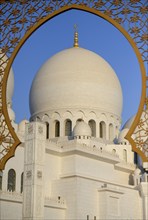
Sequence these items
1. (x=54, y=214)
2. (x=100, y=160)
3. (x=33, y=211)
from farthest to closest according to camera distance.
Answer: (x=100, y=160) → (x=54, y=214) → (x=33, y=211)

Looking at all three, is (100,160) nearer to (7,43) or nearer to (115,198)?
(115,198)

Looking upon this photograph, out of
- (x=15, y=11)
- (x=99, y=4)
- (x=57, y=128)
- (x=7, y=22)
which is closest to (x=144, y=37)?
(x=99, y=4)

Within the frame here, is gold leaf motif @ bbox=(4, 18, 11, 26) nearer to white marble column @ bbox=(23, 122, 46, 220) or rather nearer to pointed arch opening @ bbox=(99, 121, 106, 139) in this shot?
white marble column @ bbox=(23, 122, 46, 220)

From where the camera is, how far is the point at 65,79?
99.6 feet

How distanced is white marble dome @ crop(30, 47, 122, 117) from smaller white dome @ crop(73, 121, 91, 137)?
2.37 meters

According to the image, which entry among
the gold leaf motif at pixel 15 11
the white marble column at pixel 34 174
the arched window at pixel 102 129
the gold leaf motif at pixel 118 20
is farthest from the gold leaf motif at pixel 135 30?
the arched window at pixel 102 129

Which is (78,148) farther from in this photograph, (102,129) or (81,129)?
(102,129)

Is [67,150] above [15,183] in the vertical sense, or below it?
above

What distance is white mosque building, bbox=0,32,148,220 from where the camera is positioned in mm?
22562

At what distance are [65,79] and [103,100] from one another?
284 centimetres

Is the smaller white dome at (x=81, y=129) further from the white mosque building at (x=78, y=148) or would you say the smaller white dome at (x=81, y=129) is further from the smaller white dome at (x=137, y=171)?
the smaller white dome at (x=137, y=171)

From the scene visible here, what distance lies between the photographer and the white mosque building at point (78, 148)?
22.6m

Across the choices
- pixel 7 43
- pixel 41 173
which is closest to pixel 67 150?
pixel 41 173

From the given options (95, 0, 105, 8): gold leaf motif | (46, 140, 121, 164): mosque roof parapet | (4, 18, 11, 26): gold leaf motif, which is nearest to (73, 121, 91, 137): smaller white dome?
(46, 140, 121, 164): mosque roof parapet
